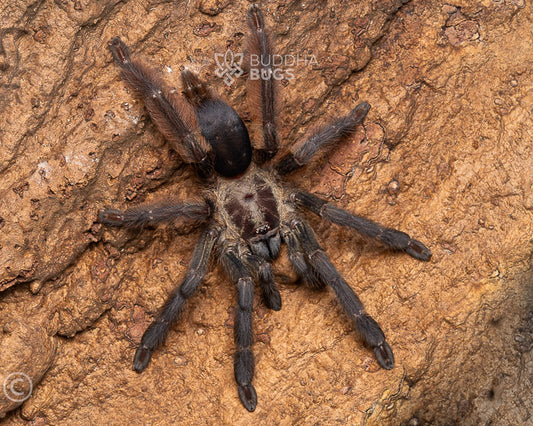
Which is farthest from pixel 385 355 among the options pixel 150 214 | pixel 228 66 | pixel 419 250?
pixel 228 66

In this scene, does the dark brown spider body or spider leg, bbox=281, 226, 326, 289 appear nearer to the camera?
spider leg, bbox=281, 226, 326, 289

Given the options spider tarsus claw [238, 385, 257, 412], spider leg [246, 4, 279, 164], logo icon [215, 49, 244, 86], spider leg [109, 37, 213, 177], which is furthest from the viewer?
logo icon [215, 49, 244, 86]

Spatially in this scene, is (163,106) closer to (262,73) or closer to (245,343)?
(262,73)

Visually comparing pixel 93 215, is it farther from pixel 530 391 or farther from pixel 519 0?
pixel 519 0

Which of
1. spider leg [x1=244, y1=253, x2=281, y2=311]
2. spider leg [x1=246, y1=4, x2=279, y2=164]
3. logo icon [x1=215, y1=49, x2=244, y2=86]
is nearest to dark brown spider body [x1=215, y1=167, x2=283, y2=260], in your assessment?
spider leg [x1=244, y1=253, x2=281, y2=311]

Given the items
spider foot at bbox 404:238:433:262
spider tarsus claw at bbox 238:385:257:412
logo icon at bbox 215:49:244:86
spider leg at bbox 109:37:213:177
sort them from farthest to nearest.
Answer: logo icon at bbox 215:49:244:86 < spider foot at bbox 404:238:433:262 < spider leg at bbox 109:37:213:177 < spider tarsus claw at bbox 238:385:257:412

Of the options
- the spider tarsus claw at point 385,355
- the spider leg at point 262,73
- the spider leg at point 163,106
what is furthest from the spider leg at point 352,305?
the spider leg at point 163,106

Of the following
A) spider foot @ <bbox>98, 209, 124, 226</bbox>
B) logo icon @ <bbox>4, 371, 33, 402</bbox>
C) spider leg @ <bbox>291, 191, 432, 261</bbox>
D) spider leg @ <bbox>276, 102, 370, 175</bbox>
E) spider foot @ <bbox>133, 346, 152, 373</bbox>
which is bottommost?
spider leg @ <bbox>291, 191, 432, 261</bbox>

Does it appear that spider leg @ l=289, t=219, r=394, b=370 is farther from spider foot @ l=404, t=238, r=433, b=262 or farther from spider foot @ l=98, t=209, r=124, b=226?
spider foot @ l=98, t=209, r=124, b=226

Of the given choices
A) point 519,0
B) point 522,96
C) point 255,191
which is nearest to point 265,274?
point 255,191
